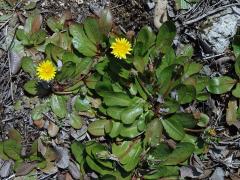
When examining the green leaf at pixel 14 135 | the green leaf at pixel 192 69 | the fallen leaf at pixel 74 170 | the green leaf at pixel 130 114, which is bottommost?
the fallen leaf at pixel 74 170

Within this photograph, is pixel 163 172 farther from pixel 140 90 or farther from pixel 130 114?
pixel 140 90

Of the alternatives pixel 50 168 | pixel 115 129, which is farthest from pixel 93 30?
pixel 50 168

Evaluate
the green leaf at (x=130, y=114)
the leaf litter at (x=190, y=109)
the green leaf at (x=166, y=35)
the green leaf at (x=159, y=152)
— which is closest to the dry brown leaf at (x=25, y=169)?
the leaf litter at (x=190, y=109)

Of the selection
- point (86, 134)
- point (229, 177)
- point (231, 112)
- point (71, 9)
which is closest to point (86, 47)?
point (71, 9)

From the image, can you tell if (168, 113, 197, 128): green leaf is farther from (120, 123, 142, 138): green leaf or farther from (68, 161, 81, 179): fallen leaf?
(68, 161, 81, 179): fallen leaf

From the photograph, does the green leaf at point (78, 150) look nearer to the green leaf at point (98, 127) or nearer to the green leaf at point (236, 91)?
the green leaf at point (98, 127)

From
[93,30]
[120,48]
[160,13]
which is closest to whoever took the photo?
[120,48]
